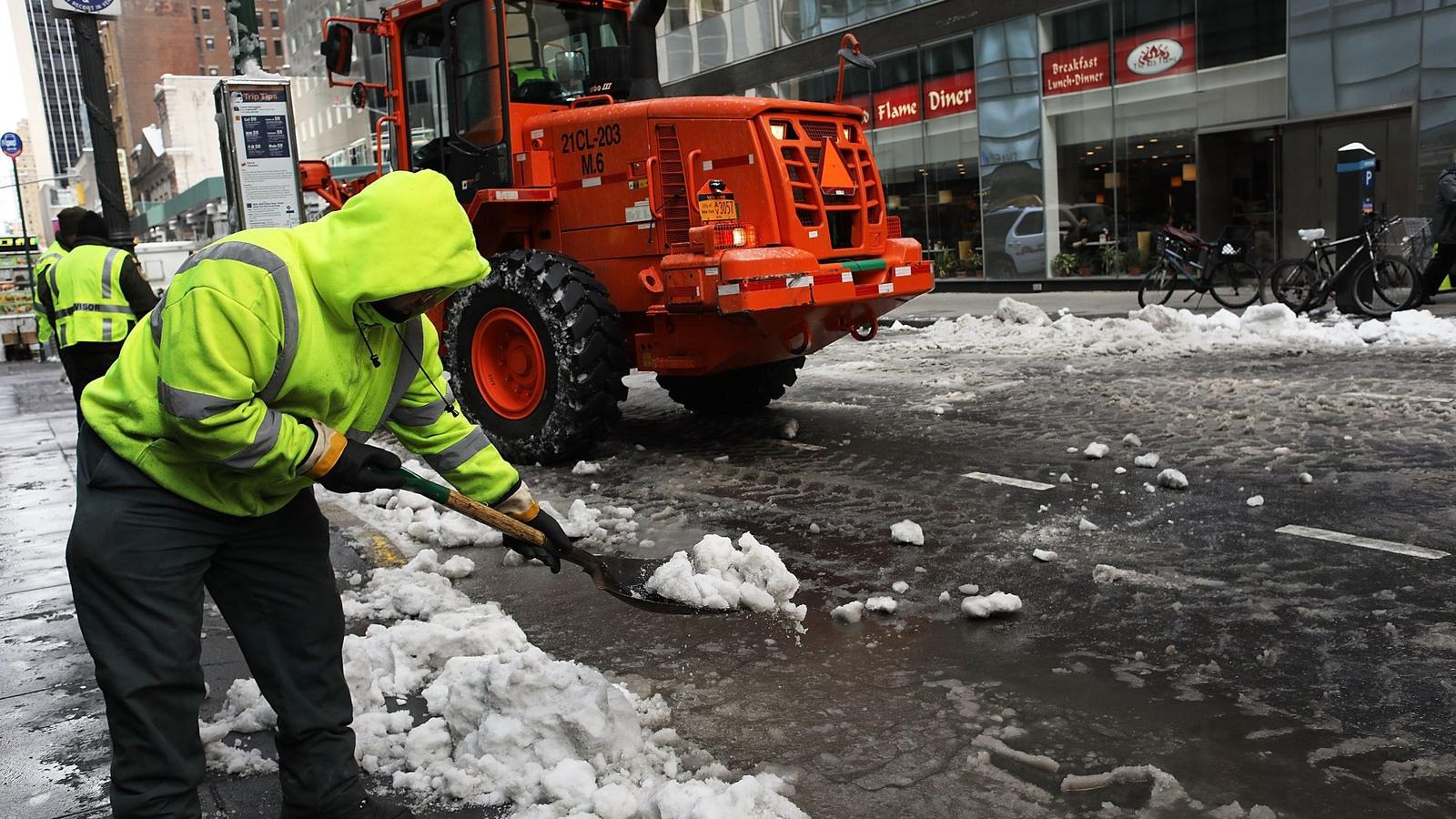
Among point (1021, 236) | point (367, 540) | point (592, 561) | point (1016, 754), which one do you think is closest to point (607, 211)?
point (367, 540)

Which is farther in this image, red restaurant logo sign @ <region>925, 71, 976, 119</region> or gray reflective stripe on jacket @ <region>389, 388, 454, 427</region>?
red restaurant logo sign @ <region>925, 71, 976, 119</region>

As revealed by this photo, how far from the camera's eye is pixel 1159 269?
578 inches

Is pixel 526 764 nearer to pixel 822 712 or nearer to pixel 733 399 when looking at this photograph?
pixel 822 712

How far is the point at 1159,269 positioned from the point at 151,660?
14065 millimetres

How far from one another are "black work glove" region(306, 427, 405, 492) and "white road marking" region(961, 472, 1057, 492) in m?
4.12

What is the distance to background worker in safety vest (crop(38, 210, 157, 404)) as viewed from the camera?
7082 mm

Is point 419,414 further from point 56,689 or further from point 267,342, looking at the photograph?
point 56,689

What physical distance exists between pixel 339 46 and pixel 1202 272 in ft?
34.0

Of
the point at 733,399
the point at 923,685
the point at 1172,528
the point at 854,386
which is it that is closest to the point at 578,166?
the point at 733,399

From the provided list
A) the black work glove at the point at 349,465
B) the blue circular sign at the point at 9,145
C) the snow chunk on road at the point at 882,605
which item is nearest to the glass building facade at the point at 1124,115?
the snow chunk on road at the point at 882,605

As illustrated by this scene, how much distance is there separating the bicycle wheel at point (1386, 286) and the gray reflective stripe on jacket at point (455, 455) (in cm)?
1139

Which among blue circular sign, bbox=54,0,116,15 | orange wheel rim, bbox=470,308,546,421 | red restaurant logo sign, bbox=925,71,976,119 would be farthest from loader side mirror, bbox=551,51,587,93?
red restaurant logo sign, bbox=925,71,976,119

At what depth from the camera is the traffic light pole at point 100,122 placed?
10062 millimetres

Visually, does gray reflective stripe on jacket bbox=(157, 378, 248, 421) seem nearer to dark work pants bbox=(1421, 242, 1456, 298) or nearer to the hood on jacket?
the hood on jacket
